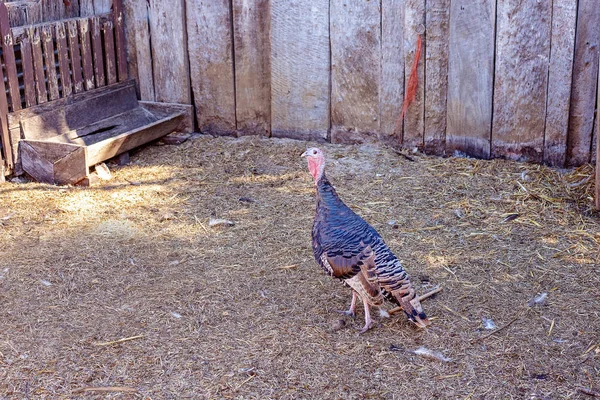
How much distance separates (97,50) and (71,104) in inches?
23.1

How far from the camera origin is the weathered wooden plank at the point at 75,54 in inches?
251

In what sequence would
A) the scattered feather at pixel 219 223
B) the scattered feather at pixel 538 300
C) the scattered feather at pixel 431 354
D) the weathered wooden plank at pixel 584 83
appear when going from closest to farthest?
1. the scattered feather at pixel 431 354
2. the scattered feather at pixel 538 300
3. the scattered feather at pixel 219 223
4. the weathered wooden plank at pixel 584 83

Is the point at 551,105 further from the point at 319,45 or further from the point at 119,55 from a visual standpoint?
the point at 119,55

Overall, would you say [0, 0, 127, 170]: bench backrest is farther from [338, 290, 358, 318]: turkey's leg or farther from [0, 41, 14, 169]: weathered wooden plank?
[338, 290, 358, 318]: turkey's leg

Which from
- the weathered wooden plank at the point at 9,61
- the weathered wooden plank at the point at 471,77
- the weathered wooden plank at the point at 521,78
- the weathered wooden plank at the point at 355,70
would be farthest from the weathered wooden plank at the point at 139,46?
the weathered wooden plank at the point at 521,78

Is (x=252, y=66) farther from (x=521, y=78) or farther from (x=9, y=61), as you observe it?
(x=521, y=78)

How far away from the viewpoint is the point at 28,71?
6.05 metres

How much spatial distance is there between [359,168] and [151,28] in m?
2.37

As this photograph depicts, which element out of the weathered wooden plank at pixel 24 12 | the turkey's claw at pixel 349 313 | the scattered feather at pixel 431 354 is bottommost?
A: the scattered feather at pixel 431 354

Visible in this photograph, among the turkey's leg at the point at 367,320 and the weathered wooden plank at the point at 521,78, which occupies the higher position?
the weathered wooden plank at the point at 521,78

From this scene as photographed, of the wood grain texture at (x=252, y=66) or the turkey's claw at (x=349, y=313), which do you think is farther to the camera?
the wood grain texture at (x=252, y=66)

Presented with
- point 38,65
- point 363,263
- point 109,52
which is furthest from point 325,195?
point 109,52

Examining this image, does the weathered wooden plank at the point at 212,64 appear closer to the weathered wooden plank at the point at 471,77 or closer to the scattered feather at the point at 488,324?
the weathered wooden plank at the point at 471,77

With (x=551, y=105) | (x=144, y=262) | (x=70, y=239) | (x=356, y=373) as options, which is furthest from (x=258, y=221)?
(x=551, y=105)
